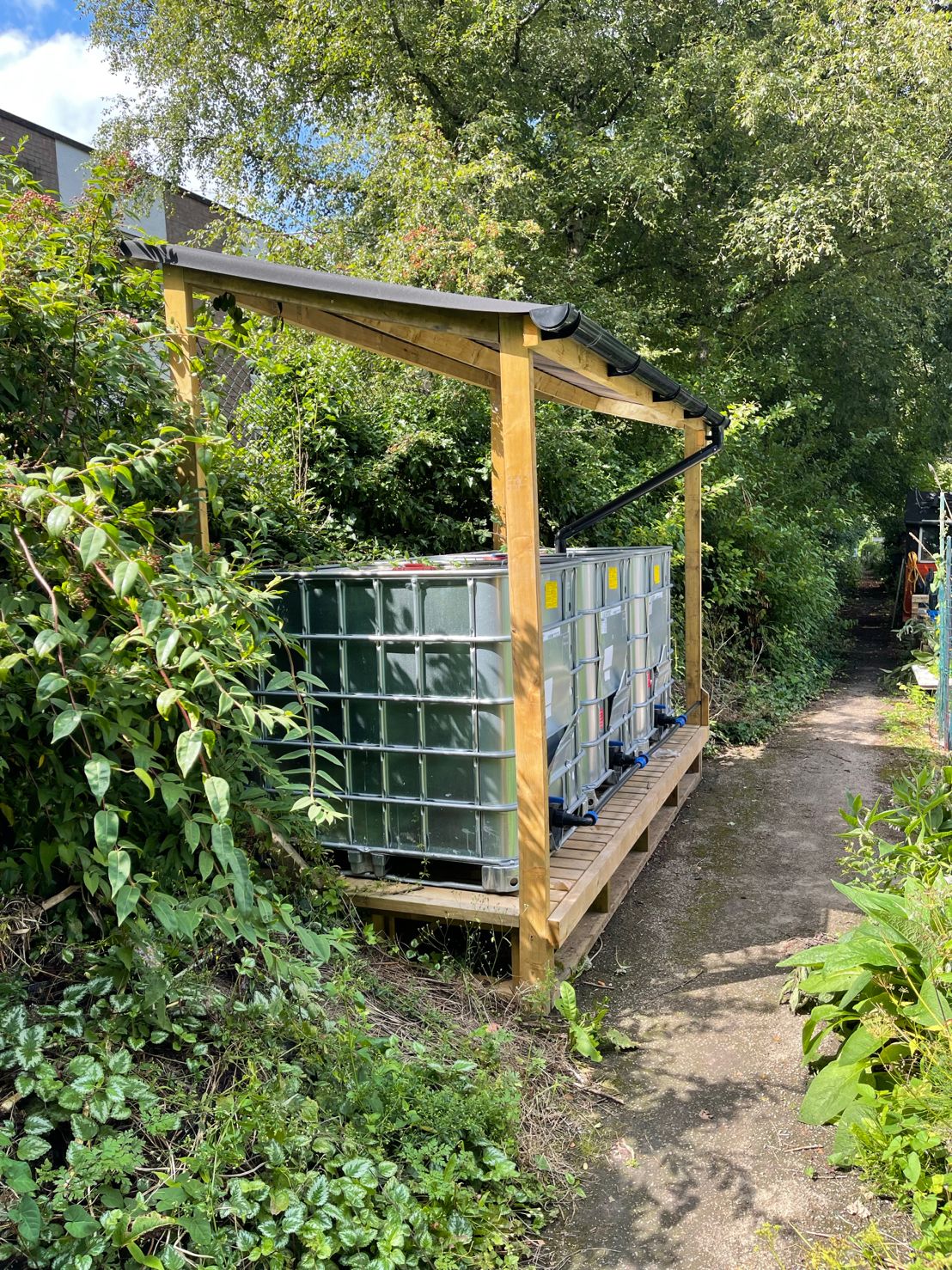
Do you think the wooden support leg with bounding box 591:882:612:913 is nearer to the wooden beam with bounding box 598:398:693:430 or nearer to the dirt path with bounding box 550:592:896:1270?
the dirt path with bounding box 550:592:896:1270

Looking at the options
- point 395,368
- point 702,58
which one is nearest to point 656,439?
point 395,368

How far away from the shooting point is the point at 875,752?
8789 millimetres

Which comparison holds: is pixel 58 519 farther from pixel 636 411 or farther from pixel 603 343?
pixel 636 411

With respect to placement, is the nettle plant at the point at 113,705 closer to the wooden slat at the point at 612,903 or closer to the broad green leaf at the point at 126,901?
the broad green leaf at the point at 126,901

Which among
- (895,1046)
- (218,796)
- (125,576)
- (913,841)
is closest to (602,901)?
(913,841)

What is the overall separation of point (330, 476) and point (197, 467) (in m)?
3.40

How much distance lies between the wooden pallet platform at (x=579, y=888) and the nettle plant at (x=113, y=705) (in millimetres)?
1281

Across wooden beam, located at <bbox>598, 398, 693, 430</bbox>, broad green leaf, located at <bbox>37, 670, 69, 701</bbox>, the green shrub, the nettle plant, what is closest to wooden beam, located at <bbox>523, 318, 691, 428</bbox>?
wooden beam, located at <bbox>598, 398, 693, 430</bbox>

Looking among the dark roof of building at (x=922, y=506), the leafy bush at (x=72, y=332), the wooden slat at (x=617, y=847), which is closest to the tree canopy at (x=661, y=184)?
the dark roof of building at (x=922, y=506)

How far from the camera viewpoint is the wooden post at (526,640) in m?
3.69

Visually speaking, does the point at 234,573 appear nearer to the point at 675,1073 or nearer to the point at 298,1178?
the point at 298,1178

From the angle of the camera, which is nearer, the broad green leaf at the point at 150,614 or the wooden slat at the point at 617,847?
the broad green leaf at the point at 150,614

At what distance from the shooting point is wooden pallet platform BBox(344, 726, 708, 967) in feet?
13.0

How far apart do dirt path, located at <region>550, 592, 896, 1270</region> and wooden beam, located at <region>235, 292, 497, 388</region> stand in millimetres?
3152
